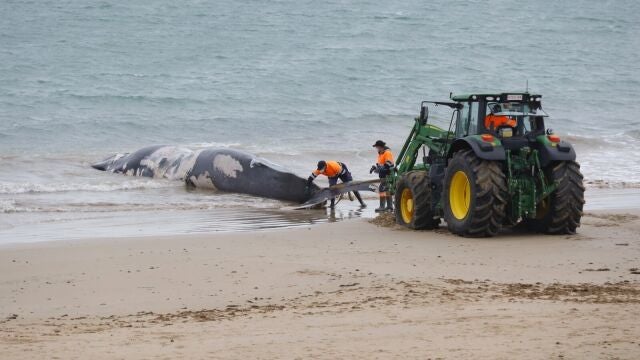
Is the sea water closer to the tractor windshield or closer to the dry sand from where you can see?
the dry sand

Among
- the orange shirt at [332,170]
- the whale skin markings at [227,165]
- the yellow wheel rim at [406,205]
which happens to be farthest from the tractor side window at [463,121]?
the whale skin markings at [227,165]

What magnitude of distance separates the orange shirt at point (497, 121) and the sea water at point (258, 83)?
12.2 ft

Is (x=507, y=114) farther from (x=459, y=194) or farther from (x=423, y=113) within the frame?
(x=423, y=113)

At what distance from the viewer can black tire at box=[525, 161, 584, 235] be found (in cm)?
1176

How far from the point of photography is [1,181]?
68.3ft

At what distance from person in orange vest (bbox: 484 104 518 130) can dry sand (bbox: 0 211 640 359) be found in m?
1.41

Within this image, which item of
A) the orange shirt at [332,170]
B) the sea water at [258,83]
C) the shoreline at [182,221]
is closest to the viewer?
the shoreline at [182,221]

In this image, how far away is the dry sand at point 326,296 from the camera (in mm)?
6094

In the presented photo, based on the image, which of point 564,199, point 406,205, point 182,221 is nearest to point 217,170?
point 182,221

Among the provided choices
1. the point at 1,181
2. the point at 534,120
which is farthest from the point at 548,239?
the point at 1,181

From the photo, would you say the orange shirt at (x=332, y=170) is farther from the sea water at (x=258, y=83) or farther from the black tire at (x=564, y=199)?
the black tire at (x=564, y=199)

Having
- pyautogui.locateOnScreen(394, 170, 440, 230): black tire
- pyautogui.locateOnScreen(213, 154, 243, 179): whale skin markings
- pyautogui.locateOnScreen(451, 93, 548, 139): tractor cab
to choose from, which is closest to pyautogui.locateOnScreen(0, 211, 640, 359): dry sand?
pyautogui.locateOnScreen(394, 170, 440, 230): black tire

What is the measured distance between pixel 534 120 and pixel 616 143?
17801 mm

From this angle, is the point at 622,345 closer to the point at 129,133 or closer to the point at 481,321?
the point at 481,321
